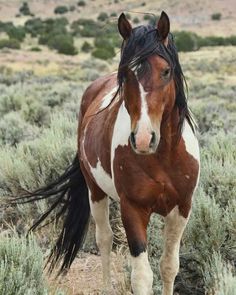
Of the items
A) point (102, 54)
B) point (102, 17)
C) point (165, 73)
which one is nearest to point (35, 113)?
point (165, 73)

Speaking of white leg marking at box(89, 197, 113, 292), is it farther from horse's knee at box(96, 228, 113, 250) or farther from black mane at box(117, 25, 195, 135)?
black mane at box(117, 25, 195, 135)

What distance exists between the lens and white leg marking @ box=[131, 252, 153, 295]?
11.1 feet

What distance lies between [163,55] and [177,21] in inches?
2199

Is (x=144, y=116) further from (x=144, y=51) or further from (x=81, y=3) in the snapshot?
(x=81, y=3)

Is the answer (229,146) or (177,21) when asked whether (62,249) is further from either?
(177,21)

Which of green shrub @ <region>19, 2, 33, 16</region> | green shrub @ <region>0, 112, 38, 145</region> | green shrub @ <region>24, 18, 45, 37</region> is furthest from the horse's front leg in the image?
green shrub @ <region>19, 2, 33, 16</region>

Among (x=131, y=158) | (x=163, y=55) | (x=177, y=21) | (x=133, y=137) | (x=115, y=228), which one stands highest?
(x=163, y=55)

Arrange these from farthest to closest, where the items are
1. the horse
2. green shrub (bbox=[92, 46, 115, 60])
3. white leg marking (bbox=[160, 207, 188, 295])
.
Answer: green shrub (bbox=[92, 46, 115, 60]) < white leg marking (bbox=[160, 207, 188, 295]) < the horse

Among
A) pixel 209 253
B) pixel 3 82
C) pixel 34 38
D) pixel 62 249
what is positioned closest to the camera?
pixel 209 253

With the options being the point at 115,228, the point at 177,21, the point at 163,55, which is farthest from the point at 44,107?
the point at 177,21

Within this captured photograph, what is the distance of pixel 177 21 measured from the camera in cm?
5734

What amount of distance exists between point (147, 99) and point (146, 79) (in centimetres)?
11

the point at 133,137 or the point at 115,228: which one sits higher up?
the point at 133,137

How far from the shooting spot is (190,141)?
3.50m
